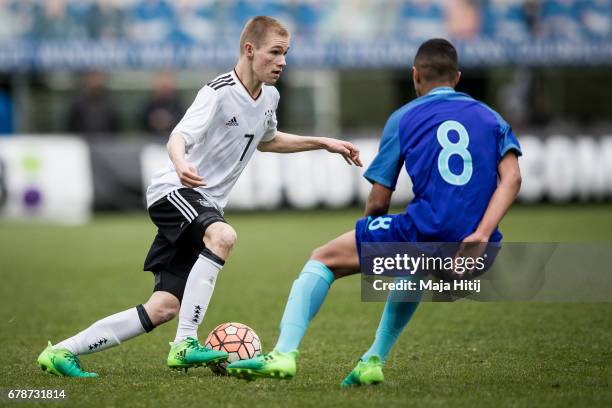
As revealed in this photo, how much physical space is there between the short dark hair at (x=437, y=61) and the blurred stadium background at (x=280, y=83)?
468 inches

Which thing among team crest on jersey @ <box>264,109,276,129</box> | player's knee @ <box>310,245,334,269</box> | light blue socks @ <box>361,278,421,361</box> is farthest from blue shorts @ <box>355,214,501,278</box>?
team crest on jersey @ <box>264,109,276,129</box>

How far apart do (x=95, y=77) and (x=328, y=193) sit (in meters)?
4.47

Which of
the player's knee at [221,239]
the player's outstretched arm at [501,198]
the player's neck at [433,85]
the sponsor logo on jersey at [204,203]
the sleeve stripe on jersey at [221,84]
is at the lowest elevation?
the player's knee at [221,239]

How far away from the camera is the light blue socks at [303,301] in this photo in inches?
193

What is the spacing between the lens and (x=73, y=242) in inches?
567

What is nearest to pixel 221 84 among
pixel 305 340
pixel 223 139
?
pixel 223 139

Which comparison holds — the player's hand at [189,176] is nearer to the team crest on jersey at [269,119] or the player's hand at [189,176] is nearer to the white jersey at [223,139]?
the white jersey at [223,139]

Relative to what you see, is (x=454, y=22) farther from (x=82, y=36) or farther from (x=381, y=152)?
(x=381, y=152)

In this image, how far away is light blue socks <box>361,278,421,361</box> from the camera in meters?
5.28

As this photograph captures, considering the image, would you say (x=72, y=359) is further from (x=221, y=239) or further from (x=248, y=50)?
(x=248, y=50)

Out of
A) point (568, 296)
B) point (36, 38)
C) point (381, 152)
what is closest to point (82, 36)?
point (36, 38)

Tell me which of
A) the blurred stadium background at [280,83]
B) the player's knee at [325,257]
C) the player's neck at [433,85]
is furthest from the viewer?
the blurred stadium background at [280,83]

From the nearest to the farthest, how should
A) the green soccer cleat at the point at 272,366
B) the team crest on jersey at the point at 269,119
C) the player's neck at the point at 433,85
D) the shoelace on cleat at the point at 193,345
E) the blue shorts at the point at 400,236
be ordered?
the green soccer cleat at the point at 272,366 < the blue shorts at the point at 400,236 < the player's neck at the point at 433,85 < the shoelace on cleat at the point at 193,345 < the team crest on jersey at the point at 269,119

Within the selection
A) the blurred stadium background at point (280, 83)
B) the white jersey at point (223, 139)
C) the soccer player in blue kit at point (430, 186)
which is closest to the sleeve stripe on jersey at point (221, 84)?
the white jersey at point (223, 139)
